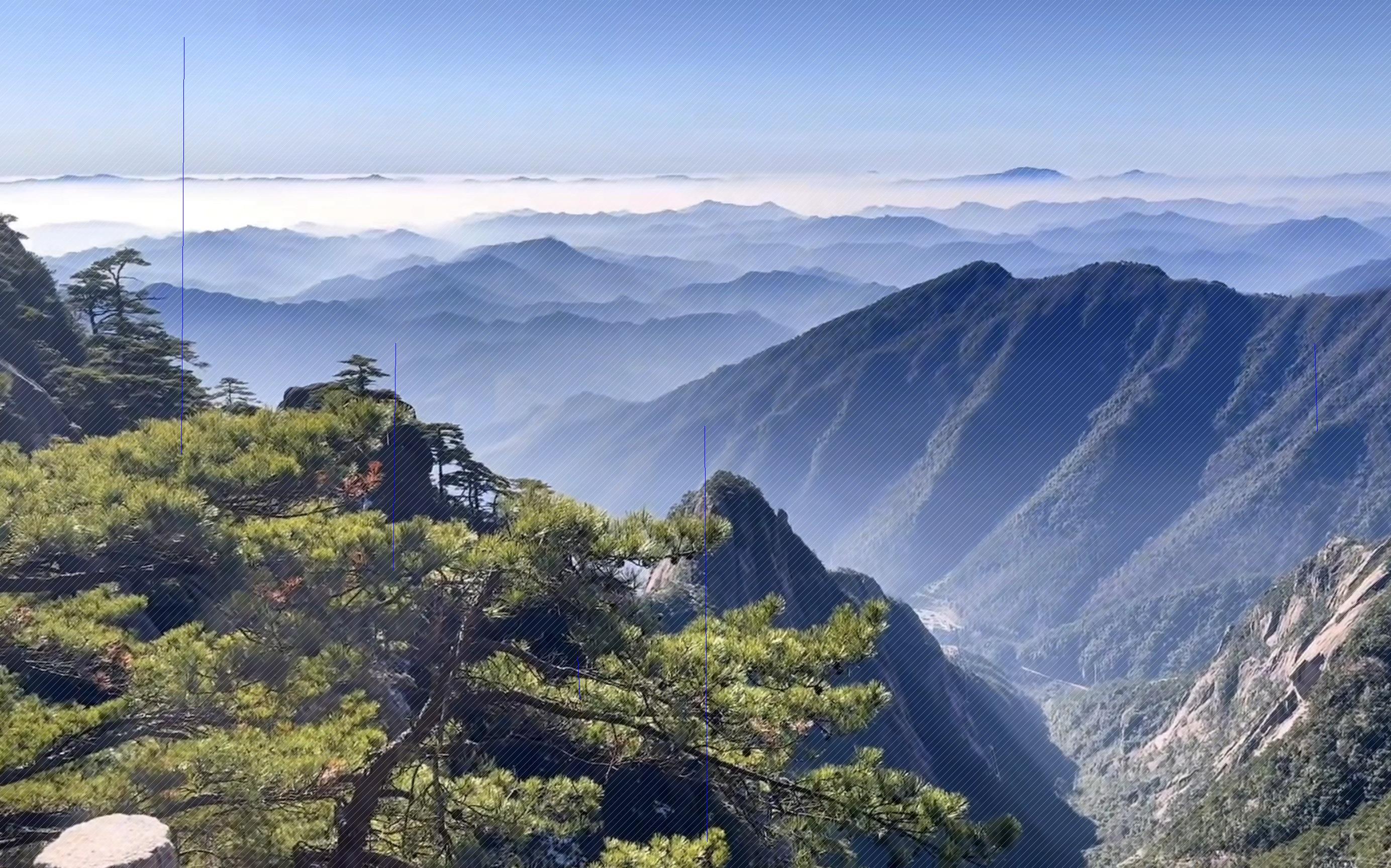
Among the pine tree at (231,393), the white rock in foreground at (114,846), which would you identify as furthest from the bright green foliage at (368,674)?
the pine tree at (231,393)

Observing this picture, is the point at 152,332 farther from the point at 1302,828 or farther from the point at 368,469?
the point at 1302,828

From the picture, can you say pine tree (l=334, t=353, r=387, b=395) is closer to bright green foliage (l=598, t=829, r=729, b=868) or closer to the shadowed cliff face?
bright green foliage (l=598, t=829, r=729, b=868)

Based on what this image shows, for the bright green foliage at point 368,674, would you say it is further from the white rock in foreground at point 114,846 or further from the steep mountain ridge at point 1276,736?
the steep mountain ridge at point 1276,736

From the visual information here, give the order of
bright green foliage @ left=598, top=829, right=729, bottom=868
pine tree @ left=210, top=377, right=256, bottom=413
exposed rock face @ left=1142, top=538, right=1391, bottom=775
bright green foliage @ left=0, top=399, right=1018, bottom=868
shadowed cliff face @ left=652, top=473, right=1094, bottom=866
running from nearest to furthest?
1. bright green foliage @ left=0, top=399, right=1018, bottom=868
2. bright green foliage @ left=598, top=829, right=729, bottom=868
3. pine tree @ left=210, top=377, right=256, bottom=413
4. shadowed cliff face @ left=652, top=473, right=1094, bottom=866
5. exposed rock face @ left=1142, top=538, right=1391, bottom=775

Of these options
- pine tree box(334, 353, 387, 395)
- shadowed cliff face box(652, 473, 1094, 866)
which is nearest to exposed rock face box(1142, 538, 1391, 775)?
shadowed cliff face box(652, 473, 1094, 866)

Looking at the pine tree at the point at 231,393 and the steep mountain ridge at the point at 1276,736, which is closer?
the pine tree at the point at 231,393

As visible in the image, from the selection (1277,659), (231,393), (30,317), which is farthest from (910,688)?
(30,317)
